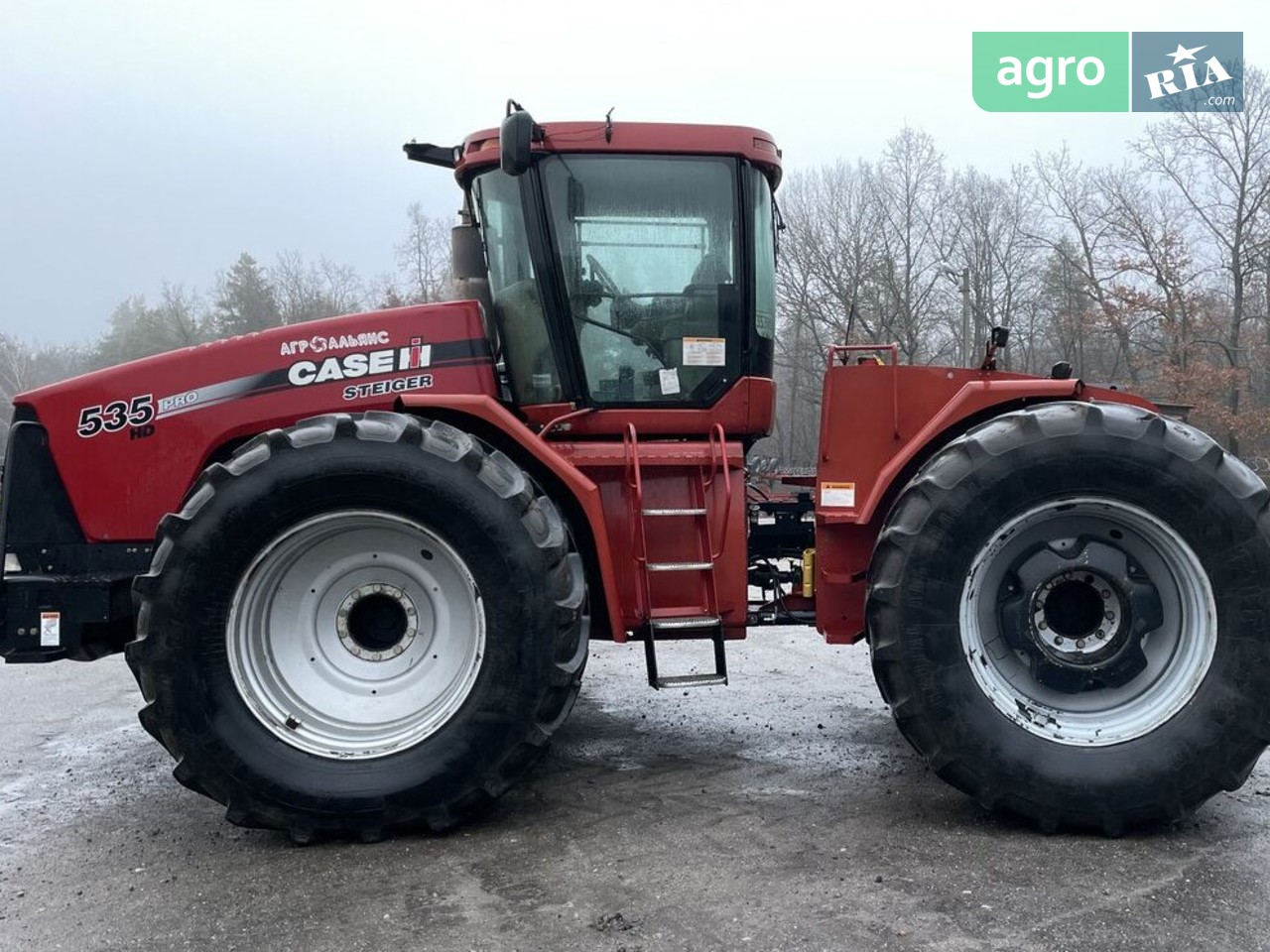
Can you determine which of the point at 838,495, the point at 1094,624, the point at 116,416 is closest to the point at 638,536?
Result: the point at 838,495

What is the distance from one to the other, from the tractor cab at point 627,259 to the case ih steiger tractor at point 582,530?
0.05 feet

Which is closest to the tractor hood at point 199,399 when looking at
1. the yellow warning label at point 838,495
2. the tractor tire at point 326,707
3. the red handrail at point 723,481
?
the tractor tire at point 326,707

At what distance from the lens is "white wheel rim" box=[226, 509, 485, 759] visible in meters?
3.65

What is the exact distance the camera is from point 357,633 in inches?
153

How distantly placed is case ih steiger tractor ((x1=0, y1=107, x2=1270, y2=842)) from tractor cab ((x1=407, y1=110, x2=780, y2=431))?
14mm

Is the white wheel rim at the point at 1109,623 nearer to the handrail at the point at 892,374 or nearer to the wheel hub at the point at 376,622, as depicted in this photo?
the handrail at the point at 892,374

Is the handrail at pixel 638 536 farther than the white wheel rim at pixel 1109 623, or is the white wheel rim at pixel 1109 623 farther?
the handrail at pixel 638 536

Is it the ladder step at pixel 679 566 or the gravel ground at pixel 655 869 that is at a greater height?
the ladder step at pixel 679 566

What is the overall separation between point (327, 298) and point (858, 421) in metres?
44.9

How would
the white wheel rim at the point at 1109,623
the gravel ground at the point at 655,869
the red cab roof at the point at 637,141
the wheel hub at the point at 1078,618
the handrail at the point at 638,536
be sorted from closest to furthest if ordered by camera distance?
the gravel ground at the point at 655,869 → the white wheel rim at the point at 1109,623 → the wheel hub at the point at 1078,618 → the handrail at the point at 638,536 → the red cab roof at the point at 637,141

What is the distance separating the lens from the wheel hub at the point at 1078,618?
371 cm

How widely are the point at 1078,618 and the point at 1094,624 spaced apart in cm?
6

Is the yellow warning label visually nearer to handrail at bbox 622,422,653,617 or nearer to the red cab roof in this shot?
handrail at bbox 622,422,653,617

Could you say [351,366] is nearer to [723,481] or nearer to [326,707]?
[326,707]
